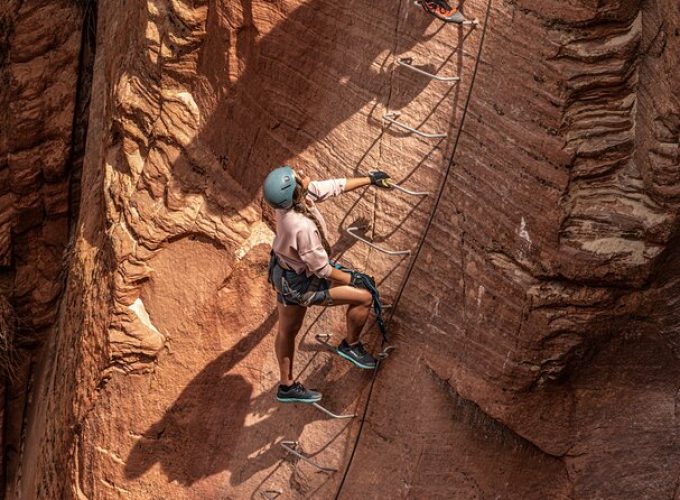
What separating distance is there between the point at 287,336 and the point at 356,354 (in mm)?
537

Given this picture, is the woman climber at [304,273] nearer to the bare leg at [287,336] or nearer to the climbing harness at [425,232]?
the bare leg at [287,336]

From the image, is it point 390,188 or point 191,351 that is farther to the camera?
point 191,351

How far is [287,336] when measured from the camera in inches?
284

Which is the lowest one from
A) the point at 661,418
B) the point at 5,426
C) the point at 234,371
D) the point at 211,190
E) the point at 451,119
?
the point at 5,426

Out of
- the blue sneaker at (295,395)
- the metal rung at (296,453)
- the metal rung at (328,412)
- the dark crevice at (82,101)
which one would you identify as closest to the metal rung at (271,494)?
the metal rung at (296,453)

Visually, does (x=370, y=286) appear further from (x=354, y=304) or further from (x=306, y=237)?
(x=306, y=237)

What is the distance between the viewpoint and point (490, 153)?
682 centimetres

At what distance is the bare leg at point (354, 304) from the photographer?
692cm

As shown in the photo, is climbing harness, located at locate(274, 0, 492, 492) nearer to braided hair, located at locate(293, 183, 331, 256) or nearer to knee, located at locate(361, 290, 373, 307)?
knee, located at locate(361, 290, 373, 307)

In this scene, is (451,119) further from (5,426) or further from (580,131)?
(5,426)

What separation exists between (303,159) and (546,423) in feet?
9.06

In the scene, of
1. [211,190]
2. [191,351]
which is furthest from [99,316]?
[211,190]

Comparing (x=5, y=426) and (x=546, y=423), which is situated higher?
(x=546, y=423)

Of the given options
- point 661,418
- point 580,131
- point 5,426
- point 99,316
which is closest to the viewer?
point 580,131
